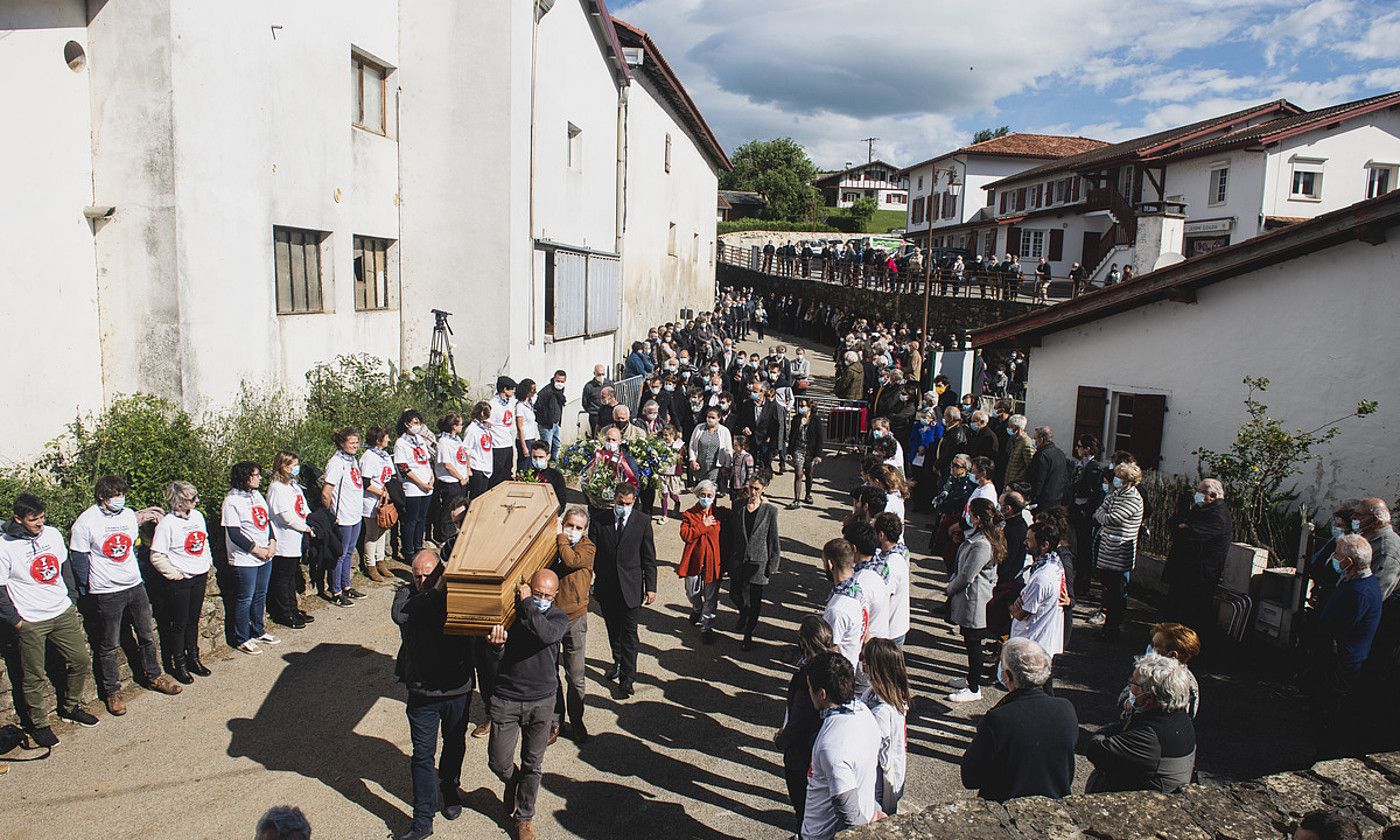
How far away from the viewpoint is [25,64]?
8.51 meters

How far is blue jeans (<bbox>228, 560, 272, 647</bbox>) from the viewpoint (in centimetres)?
795

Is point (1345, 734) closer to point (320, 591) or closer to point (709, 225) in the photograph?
point (320, 591)

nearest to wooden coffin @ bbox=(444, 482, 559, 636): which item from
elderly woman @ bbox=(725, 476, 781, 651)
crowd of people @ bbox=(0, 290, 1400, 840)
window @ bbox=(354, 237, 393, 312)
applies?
crowd of people @ bbox=(0, 290, 1400, 840)

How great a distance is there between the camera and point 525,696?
5562 millimetres

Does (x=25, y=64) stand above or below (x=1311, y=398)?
above

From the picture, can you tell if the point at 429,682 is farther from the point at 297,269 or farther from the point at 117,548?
the point at 297,269

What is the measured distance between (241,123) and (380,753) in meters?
7.53

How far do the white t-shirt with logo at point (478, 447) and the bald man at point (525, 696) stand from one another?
19.6ft

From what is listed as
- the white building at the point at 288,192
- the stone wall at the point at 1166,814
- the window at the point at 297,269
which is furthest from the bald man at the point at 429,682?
the window at the point at 297,269

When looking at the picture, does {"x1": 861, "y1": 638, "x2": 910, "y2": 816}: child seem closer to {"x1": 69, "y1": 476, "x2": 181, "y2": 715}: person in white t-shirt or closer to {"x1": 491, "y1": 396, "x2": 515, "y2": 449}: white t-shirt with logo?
{"x1": 69, "y1": 476, "x2": 181, "y2": 715}: person in white t-shirt

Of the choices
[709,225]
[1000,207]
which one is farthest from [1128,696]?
[1000,207]

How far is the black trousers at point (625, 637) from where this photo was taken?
740 cm

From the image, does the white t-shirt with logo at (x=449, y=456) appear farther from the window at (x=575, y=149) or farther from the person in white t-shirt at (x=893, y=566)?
the window at (x=575, y=149)

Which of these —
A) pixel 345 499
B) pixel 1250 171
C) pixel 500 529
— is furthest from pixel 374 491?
pixel 1250 171
